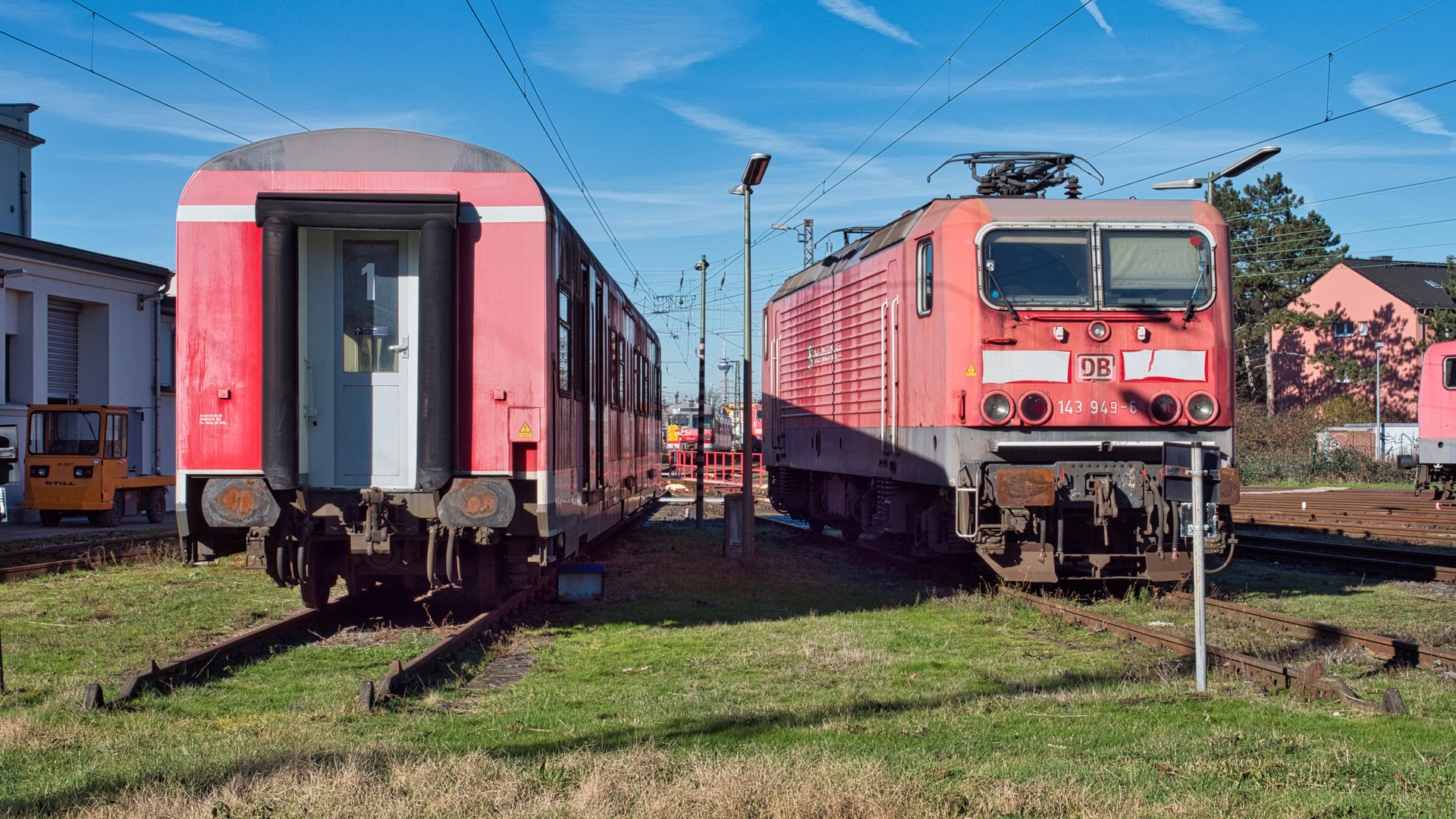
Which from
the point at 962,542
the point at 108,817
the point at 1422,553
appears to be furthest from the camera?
the point at 1422,553

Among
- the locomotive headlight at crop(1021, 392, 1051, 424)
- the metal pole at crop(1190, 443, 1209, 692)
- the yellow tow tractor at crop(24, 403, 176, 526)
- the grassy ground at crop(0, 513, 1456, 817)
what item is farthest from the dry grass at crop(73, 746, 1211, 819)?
the yellow tow tractor at crop(24, 403, 176, 526)

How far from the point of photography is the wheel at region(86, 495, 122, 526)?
22.4 metres

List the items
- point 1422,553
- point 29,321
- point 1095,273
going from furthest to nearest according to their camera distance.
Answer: point 29,321 → point 1422,553 → point 1095,273

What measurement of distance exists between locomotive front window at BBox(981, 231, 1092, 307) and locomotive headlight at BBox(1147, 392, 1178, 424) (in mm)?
1106

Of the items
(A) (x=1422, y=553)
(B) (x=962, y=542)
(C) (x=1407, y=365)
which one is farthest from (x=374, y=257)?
(C) (x=1407, y=365)

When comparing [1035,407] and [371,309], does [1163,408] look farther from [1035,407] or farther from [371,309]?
[371,309]

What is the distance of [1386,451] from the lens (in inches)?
1642

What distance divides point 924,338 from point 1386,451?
37.8 metres

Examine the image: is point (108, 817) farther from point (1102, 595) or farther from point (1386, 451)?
point (1386, 451)

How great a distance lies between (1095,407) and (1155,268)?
148 cm

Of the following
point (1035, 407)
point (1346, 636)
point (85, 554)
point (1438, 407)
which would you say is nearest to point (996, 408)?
point (1035, 407)

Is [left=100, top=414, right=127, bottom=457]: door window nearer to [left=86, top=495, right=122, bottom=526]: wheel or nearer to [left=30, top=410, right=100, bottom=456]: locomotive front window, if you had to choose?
[left=30, top=410, right=100, bottom=456]: locomotive front window

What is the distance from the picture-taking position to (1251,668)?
7.41 metres

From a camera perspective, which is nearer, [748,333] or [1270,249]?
[748,333]
